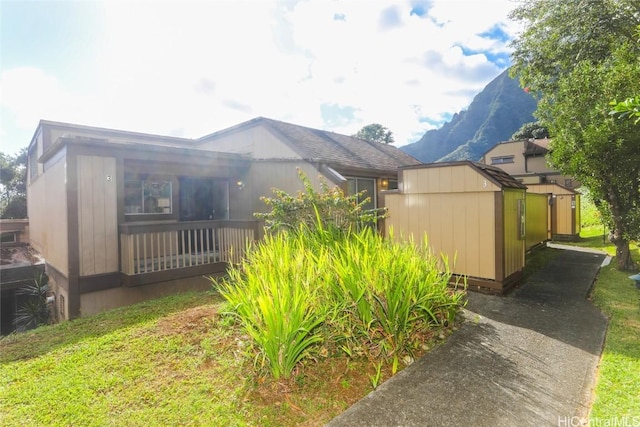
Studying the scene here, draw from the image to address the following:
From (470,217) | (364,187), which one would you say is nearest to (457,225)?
(470,217)

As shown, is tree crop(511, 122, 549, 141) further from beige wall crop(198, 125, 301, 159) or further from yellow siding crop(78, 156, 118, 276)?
yellow siding crop(78, 156, 118, 276)

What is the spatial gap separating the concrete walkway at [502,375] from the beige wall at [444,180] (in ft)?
7.42

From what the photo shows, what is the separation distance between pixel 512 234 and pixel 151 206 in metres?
8.95

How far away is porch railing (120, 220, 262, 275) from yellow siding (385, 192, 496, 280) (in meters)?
3.63

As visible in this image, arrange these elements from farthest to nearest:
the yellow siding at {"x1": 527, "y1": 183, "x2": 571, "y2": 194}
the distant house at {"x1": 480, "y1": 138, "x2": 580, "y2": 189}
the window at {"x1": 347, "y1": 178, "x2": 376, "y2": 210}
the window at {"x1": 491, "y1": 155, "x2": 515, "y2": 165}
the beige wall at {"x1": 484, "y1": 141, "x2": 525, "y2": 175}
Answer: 1. the window at {"x1": 491, "y1": 155, "x2": 515, "y2": 165}
2. the beige wall at {"x1": 484, "y1": 141, "x2": 525, "y2": 175}
3. the distant house at {"x1": 480, "y1": 138, "x2": 580, "y2": 189}
4. the yellow siding at {"x1": 527, "y1": 183, "x2": 571, "y2": 194}
5. the window at {"x1": 347, "y1": 178, "x2": 376, "y2": 210}

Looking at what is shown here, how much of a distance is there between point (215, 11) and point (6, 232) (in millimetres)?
16602

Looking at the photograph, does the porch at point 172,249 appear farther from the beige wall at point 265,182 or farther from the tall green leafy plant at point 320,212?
the beige wall at point 265,182

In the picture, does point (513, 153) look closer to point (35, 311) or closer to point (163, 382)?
point (163, 382)

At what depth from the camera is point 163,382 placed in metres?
3.08

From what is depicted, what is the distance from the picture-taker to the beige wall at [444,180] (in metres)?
6.10

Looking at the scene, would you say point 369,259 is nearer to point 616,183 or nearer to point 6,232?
point 616,183

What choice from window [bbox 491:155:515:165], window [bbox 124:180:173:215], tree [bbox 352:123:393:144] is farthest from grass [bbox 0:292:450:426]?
tree [bbox 352:123:393:144]

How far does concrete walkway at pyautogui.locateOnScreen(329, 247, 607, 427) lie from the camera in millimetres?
2568

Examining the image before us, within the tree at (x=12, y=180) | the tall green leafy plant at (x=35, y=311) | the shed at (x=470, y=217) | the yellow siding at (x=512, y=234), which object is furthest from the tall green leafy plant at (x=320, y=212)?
the tree at (x=12, y=180)
